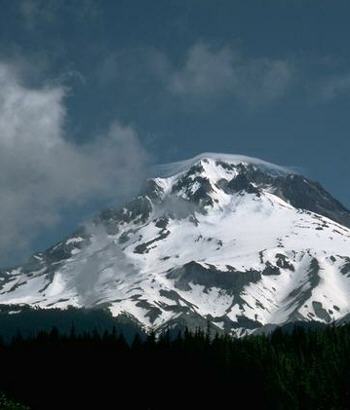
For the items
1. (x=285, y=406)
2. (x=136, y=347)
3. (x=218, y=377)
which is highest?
(x=136, y=347)

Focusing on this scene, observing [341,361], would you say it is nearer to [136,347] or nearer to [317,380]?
A: [317,380]

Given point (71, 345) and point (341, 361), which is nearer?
point (341, 361)

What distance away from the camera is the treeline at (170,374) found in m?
163

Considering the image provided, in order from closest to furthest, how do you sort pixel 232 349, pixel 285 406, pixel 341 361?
pixel 285 406
pixel 341 361
pixel 232 349

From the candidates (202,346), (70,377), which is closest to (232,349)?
(202,346)

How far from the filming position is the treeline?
16288cm

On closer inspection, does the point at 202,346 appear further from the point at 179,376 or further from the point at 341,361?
the point at 341,361

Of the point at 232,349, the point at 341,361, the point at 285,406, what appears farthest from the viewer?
the point at 232,349

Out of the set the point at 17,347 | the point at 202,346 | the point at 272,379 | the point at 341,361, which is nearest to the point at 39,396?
the point at 17,347

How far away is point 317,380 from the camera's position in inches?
6373

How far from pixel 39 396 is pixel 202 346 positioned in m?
34.3

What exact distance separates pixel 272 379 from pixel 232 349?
21894mm

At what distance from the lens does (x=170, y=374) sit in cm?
17850

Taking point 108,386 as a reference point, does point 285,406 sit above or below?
below
